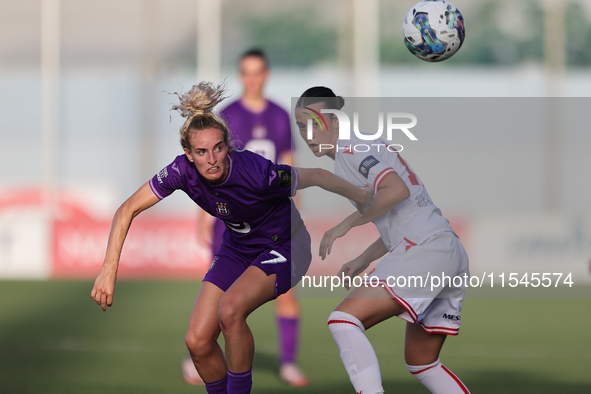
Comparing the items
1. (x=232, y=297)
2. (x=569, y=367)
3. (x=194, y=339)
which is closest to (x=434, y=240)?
(x=232, y=297)

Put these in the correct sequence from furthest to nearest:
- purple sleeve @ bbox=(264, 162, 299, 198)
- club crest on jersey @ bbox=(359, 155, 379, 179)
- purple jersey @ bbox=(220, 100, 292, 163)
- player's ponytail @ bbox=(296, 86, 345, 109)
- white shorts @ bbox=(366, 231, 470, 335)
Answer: purple jersey @ bbox=(220, 100, 292, 163), player's ponytail @ bbox=(296, 86, 345, 109), purple sleeve @ bbox=(264, 162, 299, 198), club crest on jersey @ bbox=(359, 155, 379, 179), white shorts @ bbox=(366, 231, 470, 335)

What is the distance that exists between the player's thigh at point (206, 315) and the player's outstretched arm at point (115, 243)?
0.47 meters

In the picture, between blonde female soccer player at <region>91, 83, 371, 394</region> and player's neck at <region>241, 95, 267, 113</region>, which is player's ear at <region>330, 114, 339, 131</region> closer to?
blonde female soccer player at <region>91, 83, 371, 394</region>

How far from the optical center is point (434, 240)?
11.2ft

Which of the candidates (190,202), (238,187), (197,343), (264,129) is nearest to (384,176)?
(238,187)

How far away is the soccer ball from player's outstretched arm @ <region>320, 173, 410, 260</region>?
3.60 ft

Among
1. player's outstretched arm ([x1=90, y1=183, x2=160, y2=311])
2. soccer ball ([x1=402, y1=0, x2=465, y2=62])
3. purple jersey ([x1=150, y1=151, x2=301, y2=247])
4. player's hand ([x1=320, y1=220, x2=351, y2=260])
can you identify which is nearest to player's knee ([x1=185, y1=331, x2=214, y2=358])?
player's outstretched arm ([x1=90, y1=183, x2=160, y2=311])

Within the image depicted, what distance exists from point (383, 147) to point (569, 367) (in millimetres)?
3002

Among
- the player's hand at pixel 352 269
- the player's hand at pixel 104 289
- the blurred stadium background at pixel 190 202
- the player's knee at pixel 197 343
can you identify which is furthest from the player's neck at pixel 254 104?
the player's hand at pixel 104 289

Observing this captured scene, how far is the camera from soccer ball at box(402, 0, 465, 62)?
417cm

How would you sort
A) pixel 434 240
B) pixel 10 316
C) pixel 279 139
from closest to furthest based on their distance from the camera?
pixel 434 240 < pixel 279 139 < pixel 10 316

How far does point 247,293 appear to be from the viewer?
3613mm

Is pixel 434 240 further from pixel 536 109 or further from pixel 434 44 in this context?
pixel 536 109

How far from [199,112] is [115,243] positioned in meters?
0.75
